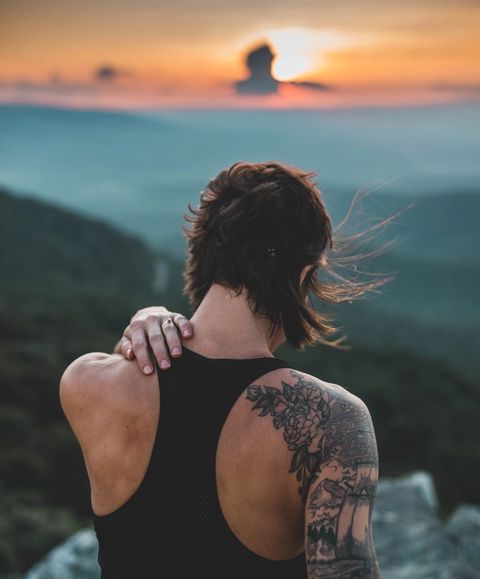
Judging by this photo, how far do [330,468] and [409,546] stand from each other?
23.8 feet

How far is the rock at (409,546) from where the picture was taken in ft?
23.4

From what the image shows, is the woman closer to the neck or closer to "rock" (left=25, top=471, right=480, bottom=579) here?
the neck

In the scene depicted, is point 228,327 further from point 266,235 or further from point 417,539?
point 417,539

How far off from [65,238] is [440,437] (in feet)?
176

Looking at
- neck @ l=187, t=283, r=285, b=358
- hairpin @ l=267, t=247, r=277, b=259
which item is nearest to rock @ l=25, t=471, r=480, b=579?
neck @ l=187, t=283, r=285, b=358

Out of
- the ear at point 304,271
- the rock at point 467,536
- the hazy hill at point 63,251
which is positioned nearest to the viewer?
the ear at point 304,271

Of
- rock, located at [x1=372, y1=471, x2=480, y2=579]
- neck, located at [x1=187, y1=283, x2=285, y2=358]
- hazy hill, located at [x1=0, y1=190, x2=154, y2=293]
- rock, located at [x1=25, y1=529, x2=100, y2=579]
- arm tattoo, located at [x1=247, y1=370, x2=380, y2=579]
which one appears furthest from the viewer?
hazy hill, located at [x1=0, y1=190, x2=154, y2=293]

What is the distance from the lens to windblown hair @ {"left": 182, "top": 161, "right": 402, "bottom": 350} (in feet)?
6.77

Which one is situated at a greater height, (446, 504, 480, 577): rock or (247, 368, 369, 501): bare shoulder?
(247, 368, 369, 501): bare shoulder

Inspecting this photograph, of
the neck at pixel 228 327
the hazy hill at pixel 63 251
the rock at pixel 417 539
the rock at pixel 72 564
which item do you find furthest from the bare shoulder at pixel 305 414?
the hazy hill at pixel 63 251

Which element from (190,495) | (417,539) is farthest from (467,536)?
(190,495)

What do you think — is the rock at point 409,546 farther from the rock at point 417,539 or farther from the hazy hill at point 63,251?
the hazy hill at point 63,251

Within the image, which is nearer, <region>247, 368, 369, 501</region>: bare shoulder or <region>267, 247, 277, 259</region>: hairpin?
<region>247, 368, 369, 501</region>: bare shoulder

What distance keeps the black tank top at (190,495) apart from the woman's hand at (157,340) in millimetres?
38
